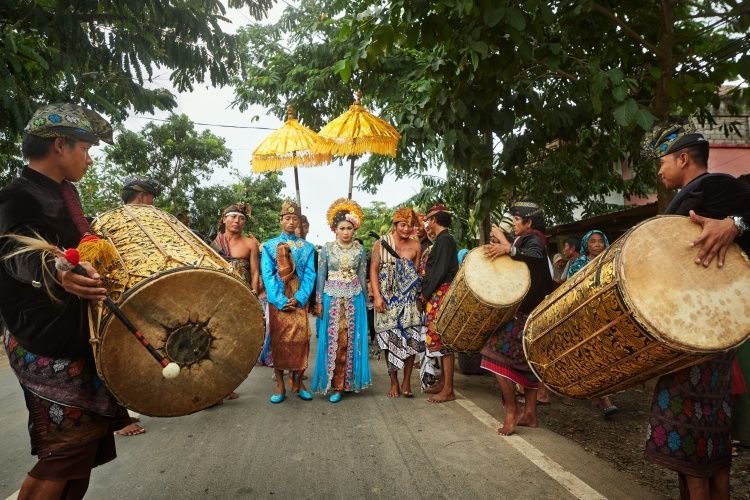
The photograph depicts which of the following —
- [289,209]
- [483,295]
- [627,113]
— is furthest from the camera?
[289,209]

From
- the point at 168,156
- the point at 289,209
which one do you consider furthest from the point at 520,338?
the point at 168,156

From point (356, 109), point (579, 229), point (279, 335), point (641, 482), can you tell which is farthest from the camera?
point (579, 229)

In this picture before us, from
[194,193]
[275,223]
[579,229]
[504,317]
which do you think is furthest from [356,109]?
[275,223]

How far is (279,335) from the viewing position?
16.5 ft

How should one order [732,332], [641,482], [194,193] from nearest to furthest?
1. [732,332]
2. [641,482]
3. [194,193]

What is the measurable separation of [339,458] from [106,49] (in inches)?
119

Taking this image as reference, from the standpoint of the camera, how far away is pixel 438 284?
5055mm

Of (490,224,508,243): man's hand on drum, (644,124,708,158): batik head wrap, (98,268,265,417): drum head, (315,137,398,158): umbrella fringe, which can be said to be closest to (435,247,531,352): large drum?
(490,224,508,243): man's hand on drum

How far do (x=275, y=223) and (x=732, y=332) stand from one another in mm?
22450

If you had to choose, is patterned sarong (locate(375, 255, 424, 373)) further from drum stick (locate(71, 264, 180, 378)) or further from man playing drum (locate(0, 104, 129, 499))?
drum stick (locate(71, 264, 180, 378))

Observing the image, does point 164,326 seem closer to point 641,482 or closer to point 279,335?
point 641,482

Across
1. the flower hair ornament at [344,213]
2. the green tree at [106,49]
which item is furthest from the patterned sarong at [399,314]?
the green tree at [106,49]

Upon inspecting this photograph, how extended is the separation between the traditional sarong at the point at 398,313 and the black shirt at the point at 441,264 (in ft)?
0.80

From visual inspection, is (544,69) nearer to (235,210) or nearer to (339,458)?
(235,210)
